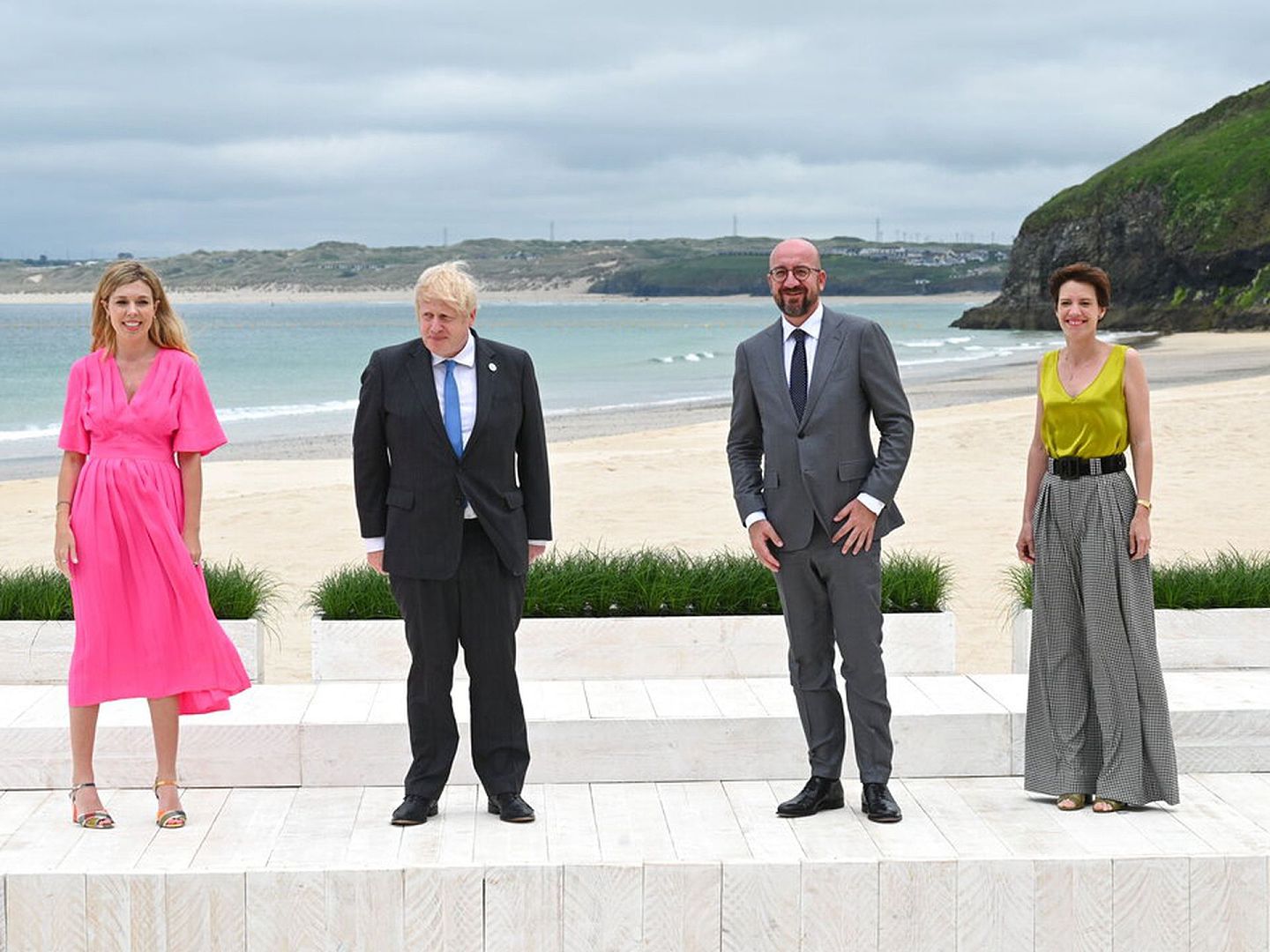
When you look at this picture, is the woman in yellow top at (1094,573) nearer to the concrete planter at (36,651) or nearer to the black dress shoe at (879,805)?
the black dress shoe at (879,805)

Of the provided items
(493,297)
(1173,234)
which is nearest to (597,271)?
(493,297)

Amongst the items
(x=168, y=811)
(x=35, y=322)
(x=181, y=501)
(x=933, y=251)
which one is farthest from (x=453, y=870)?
(x=933, y=251)

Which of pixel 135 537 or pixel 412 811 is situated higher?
pixel 135 537

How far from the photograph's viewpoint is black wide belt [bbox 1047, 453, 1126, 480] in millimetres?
4859

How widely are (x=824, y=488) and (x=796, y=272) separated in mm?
626

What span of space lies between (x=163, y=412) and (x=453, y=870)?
1569mm

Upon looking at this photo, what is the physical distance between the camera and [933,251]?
617 ft

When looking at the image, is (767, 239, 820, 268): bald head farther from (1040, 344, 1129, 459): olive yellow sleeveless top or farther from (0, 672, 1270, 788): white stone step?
(0, 672, 1270, 788): white stone step

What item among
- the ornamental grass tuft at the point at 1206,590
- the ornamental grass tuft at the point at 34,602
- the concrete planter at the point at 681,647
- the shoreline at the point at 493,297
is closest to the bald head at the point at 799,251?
the concrete planter at the point at 681,647

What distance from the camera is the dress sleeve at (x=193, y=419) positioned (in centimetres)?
471

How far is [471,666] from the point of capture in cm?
485

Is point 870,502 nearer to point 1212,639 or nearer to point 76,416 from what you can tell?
point 76,416

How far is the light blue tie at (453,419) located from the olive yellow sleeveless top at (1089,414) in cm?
175

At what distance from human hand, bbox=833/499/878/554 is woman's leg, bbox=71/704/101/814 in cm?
224
